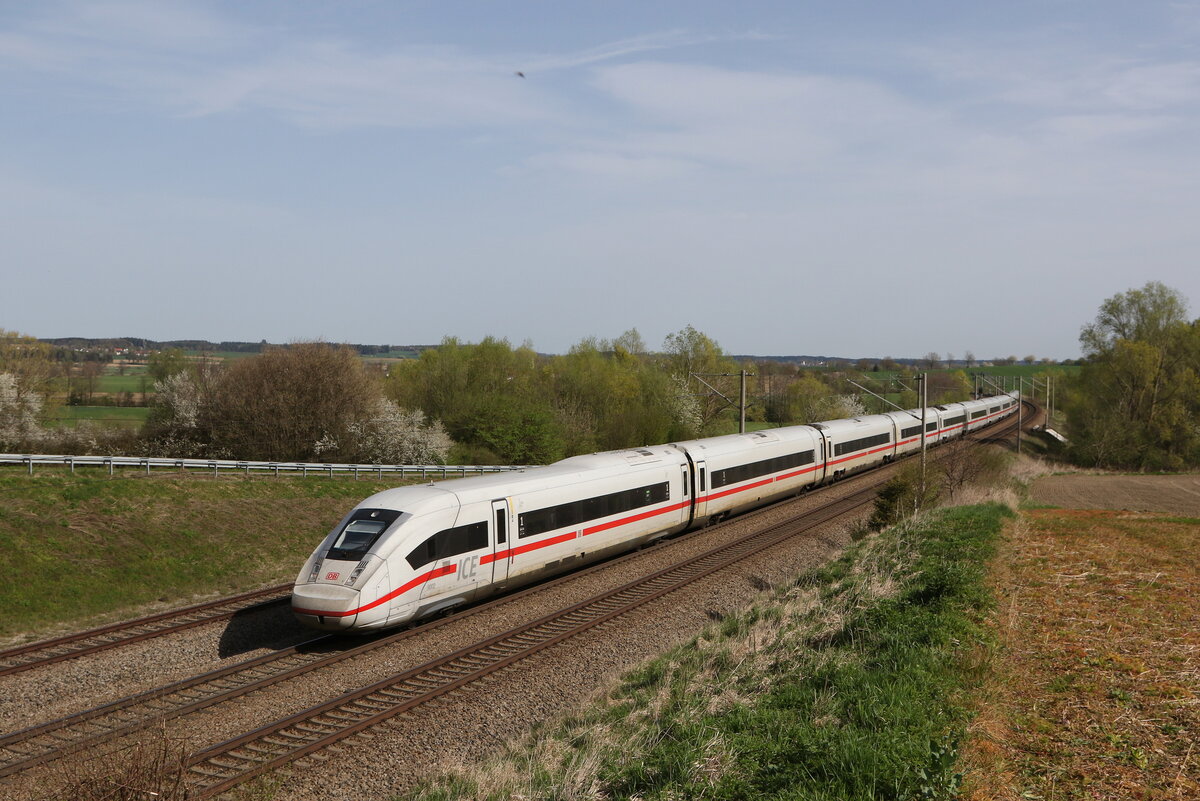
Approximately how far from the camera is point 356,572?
15125 mm

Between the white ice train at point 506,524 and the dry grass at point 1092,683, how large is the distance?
30.3 ft

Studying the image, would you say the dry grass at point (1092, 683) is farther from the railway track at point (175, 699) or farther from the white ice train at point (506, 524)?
the railway track at point (175, 699)

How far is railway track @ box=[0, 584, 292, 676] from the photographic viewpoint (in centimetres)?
1495

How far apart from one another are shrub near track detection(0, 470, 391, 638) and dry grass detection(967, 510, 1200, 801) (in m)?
17.7

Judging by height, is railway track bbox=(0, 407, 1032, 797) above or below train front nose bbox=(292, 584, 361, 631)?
below

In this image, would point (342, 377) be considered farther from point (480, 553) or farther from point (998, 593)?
point (998, 593)

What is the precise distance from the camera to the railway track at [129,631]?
589 inches

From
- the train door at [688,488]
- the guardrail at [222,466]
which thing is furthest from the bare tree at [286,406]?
the train door at [688,488]

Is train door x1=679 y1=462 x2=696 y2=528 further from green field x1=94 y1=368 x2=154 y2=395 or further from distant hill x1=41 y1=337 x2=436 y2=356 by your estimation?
green field x1=94 y1=368 x2=154 y2=395

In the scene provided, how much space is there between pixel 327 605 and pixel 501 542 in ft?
13.5

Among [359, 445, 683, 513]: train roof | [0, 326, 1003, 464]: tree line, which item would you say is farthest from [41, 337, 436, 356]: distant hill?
[359, 445, 683, 513]: train roof

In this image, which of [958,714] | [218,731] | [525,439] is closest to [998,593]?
[958,714]

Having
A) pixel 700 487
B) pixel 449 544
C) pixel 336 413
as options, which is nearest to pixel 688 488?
pixel 700 487

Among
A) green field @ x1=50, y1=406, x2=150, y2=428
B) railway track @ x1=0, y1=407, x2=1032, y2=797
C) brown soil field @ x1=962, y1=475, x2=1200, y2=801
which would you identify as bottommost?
railway track @ x1=0, y1=407, x2=1032, y2=797
